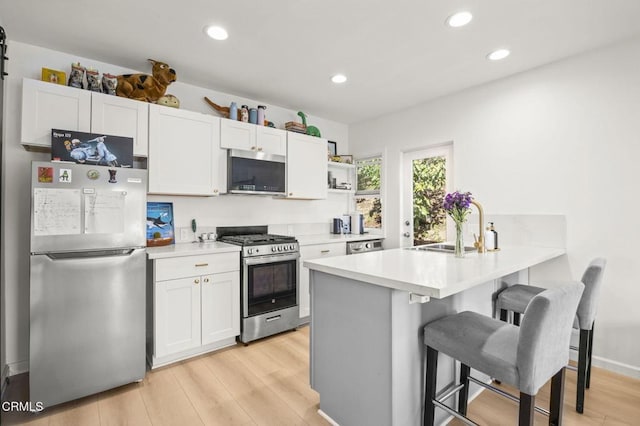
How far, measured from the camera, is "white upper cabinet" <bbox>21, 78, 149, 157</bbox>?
2.16 meters

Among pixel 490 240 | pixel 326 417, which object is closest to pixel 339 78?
pixel 490 240

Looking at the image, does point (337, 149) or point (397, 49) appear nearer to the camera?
point (397, 49)

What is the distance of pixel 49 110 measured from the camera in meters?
2.22

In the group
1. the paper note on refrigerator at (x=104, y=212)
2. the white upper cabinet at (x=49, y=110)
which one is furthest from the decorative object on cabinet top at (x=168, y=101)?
the paper note on refrigerator at (x=104, y=212)

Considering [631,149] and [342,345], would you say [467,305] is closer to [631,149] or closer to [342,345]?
[342,345]

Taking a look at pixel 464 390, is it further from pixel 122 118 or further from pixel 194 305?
pixel 122 118

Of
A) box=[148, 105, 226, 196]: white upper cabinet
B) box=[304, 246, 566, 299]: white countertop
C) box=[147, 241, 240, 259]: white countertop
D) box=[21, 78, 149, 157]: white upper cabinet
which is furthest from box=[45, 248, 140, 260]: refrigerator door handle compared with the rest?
box=[304, 246, 566, 299]: white countertop

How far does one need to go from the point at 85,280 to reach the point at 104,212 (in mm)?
459

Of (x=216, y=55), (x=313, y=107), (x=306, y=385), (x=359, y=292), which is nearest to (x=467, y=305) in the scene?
(x=359, y=292)

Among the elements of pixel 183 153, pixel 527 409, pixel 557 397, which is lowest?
pixel 557 397

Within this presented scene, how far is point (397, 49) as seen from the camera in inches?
98.6

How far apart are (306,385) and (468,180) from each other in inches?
101

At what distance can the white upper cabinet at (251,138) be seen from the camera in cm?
311

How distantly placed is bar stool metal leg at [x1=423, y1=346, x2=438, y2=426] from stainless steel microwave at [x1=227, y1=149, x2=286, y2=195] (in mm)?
2289
